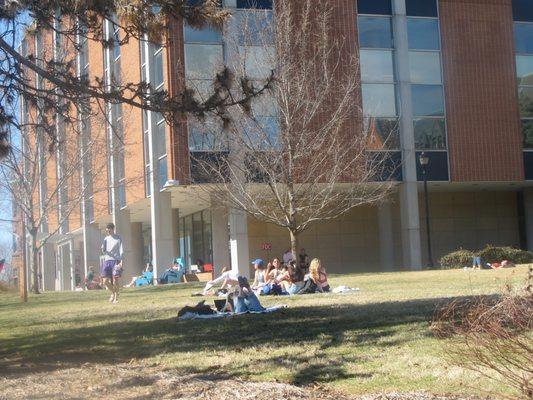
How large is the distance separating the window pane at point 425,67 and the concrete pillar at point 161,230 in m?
12.0

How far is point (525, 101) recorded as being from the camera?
1302 inches

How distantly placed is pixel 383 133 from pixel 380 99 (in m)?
2.00

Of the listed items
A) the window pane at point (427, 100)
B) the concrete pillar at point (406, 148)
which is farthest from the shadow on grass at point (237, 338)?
the window pane at point (427, 100)

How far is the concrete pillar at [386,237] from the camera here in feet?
118

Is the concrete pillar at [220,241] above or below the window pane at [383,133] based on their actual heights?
below

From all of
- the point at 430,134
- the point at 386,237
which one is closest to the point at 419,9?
the point at 430,134

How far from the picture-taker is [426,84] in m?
32.1

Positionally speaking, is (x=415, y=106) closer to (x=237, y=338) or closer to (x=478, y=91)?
(x=478, y=91)

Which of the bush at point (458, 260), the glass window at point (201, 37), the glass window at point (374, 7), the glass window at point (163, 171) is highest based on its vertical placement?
the glass window at point (374, 7)

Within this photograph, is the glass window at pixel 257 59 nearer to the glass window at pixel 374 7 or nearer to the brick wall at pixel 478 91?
the glass window at pixel 374 7

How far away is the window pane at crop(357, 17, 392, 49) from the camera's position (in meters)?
31.3

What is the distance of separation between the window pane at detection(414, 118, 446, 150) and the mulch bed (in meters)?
25.0

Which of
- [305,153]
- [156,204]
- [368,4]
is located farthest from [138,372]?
[368,4]

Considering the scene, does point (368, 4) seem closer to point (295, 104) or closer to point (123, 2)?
point (295, 104)
